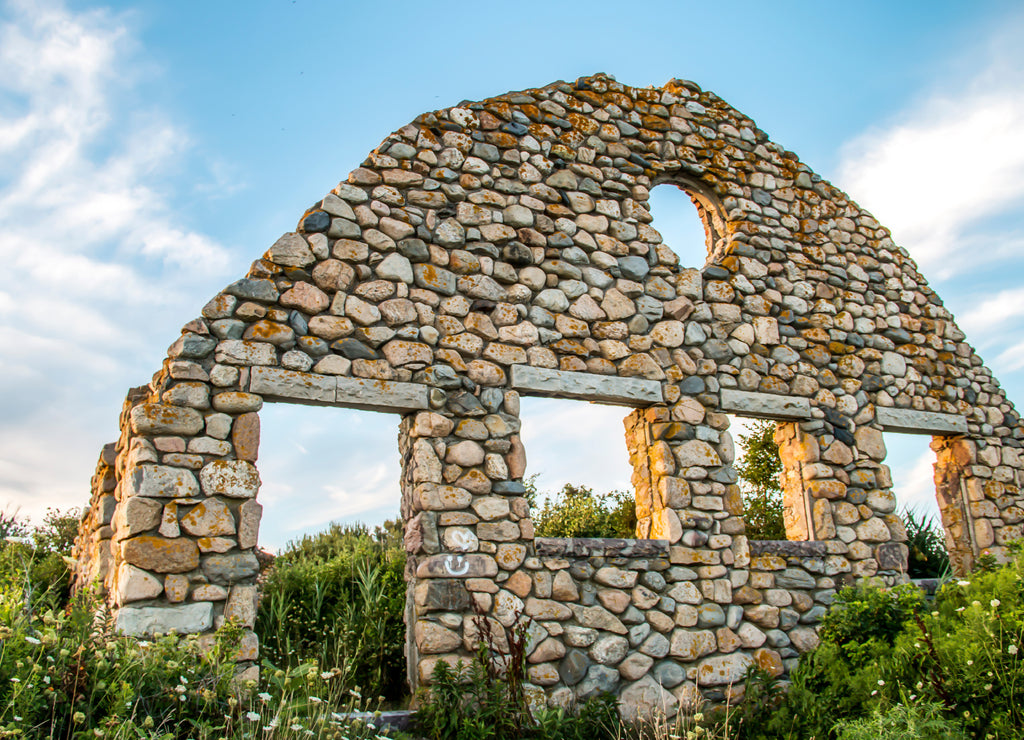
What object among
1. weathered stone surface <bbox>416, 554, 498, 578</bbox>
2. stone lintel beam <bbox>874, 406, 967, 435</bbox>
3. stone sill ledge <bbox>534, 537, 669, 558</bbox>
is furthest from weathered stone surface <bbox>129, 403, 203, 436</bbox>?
stone lintel beam <bbox>874, 406, 967, 435</bbox>

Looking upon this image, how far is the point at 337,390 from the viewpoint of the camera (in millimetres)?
5277

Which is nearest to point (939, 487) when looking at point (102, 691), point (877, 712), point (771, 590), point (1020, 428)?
point (1020, 428)

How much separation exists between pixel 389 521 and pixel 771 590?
471cm

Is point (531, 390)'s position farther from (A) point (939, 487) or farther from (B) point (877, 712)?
(A) point (939, 487)

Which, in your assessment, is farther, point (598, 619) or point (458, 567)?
point (598, 619)

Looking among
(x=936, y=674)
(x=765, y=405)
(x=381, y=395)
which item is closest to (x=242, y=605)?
(x=381, y=395)

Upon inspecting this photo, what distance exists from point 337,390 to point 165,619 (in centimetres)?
180

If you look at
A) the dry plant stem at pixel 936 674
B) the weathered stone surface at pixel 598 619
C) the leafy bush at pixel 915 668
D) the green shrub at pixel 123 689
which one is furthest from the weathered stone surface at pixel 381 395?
the dry plant stem at pixel 936 674

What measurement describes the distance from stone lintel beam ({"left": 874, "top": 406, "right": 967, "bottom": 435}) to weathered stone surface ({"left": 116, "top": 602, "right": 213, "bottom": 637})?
6.30 meters

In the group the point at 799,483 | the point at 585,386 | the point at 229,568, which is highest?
the point at 585,386

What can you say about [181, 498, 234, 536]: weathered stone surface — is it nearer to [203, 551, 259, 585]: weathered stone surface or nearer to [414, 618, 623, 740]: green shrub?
[203, 551, 259, 585]: weathered stone surface

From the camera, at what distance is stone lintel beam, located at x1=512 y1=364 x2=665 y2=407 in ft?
19.3

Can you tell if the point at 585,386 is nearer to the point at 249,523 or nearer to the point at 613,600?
the point at 613,600

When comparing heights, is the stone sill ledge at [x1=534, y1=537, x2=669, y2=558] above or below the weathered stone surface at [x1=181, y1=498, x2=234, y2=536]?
below
